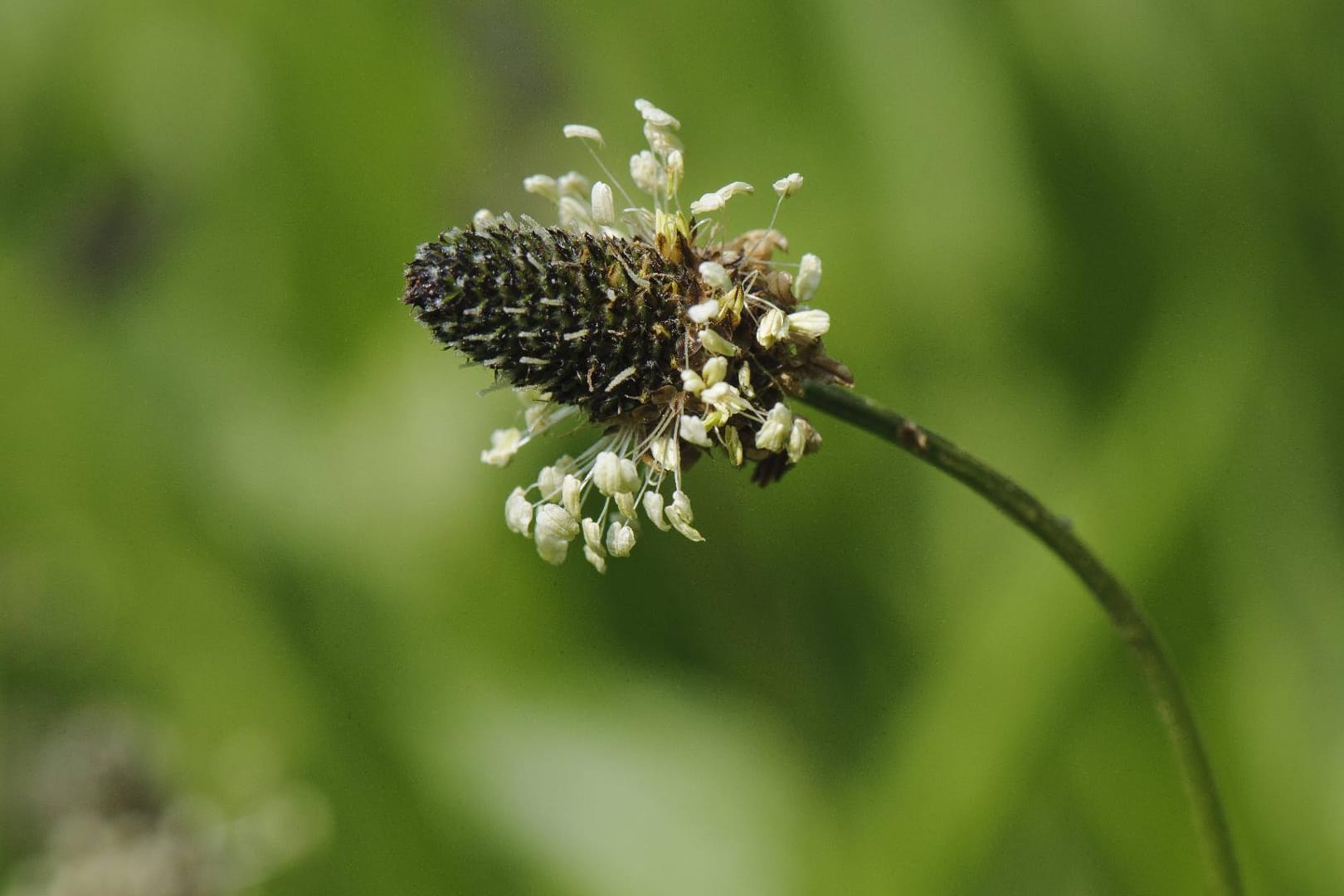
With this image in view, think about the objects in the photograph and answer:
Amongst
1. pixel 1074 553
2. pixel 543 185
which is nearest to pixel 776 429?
pixel 1074 553

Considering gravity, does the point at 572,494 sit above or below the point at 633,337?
below

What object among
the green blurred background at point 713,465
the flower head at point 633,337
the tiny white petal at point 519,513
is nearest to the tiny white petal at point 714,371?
the flower head at point 633,337

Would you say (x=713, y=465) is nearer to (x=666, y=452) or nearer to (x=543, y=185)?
(x=543, y=185)

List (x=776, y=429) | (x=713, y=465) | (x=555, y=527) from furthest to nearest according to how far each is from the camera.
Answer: (x=713, y=465) → (x=555, y=527) → (x=776, y=429)


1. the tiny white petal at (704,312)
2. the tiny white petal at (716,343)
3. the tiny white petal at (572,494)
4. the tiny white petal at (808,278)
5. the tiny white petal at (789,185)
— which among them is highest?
the tiny white petal at (789,185)

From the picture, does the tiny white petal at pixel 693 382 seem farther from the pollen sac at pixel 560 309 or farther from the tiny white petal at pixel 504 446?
the tiny white petal at pixel 504 446

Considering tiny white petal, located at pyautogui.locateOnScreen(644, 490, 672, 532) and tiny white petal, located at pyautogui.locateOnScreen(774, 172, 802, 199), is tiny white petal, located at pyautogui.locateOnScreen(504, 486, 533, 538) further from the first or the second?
tiny white petal, located at pyautogui.locateOnScreen(774, 172, 802, 199)

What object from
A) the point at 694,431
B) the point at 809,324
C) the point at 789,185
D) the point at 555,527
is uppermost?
the point at 789,185
